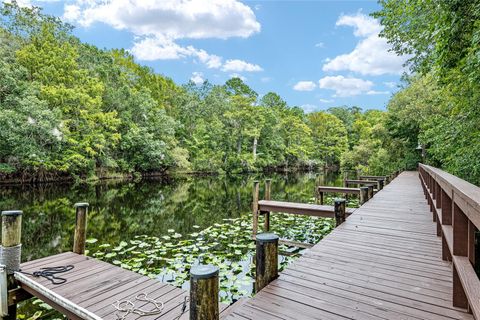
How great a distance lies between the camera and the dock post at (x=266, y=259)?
245 centimetres

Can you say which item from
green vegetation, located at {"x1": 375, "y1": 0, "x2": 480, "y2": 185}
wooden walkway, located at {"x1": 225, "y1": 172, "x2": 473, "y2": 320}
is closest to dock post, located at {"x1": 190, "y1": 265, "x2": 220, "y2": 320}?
wooden walkway, located at {"x1": 225, "y1": 172, "x2": 473, "y2": 320}

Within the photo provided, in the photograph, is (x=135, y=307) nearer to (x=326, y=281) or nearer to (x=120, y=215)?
(x=326, y=281)

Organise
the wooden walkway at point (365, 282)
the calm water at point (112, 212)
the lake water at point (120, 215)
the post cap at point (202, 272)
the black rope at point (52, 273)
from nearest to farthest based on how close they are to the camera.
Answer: the post cap at point (202, 272), the wooden walkway at point (365, 282), the black rope at point (52, 273), the lake water at point (120, 215), the calm water at point (112, 212)

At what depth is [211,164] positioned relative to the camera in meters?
28.0

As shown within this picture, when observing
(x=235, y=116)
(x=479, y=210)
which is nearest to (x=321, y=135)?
(x=235, y=116)

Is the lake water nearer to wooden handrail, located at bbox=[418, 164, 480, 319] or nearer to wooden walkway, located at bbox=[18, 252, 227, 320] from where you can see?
wooden walkway, located at bbox=[18, 252, 227, 320]

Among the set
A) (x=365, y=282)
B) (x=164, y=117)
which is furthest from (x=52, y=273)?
(x=164, y=117)

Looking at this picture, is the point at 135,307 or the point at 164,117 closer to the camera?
the point at 135,307

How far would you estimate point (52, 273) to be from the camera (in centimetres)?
336

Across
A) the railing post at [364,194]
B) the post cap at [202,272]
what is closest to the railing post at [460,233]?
the post cap at [202,272]

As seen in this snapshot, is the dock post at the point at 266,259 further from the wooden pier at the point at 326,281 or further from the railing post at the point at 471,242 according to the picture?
the railing post at the point at 471,242

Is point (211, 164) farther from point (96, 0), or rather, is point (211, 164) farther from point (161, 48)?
point (161, 48)

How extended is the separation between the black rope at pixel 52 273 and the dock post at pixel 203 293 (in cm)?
240

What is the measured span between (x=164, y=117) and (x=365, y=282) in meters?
24.6
